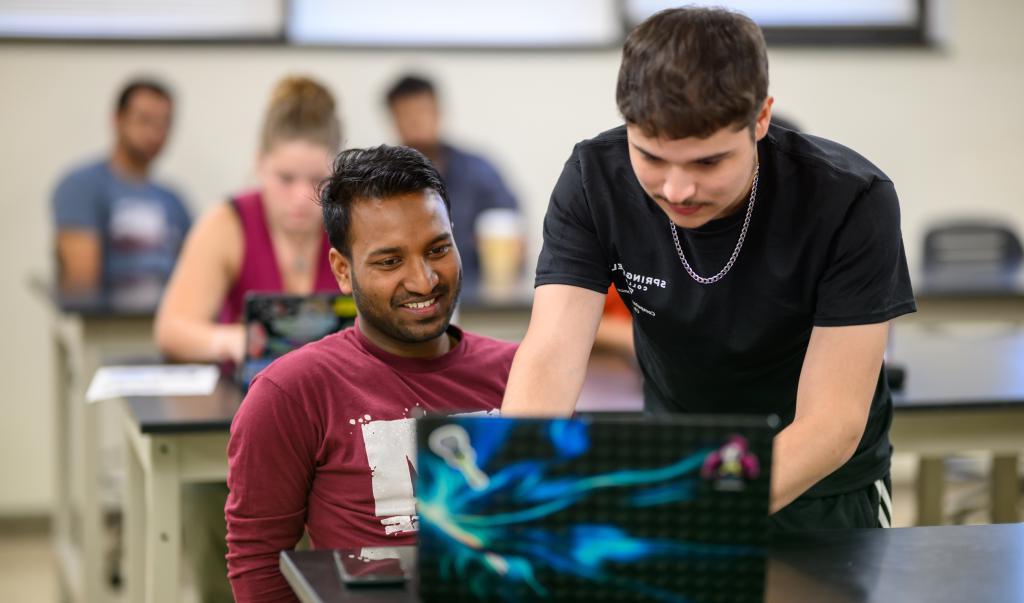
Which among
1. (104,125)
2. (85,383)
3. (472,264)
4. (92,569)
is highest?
(104,125)

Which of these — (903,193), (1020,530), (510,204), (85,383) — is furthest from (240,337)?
(903,193)

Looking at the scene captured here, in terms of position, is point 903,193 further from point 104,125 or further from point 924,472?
point 104,125

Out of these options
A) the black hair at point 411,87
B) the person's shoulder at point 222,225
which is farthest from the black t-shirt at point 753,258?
the black hair at point 411,87

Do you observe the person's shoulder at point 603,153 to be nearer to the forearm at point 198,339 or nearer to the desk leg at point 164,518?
the desk leg at point 164,518

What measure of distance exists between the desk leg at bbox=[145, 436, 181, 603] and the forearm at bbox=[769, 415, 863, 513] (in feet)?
Answer: 4.05

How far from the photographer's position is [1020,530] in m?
1.32

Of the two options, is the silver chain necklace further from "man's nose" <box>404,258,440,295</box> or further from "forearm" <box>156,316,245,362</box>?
"forearm" <box>156,316,245,362</box>

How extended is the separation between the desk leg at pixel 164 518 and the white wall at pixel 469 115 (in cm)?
247

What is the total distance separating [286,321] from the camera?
2.15 m

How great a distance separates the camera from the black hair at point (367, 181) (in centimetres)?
162

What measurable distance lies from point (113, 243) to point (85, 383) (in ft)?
3.76

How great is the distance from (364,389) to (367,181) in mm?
264

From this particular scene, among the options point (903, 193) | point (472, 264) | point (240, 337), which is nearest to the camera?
point (240, 337)

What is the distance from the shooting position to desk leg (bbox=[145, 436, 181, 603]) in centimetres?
216
